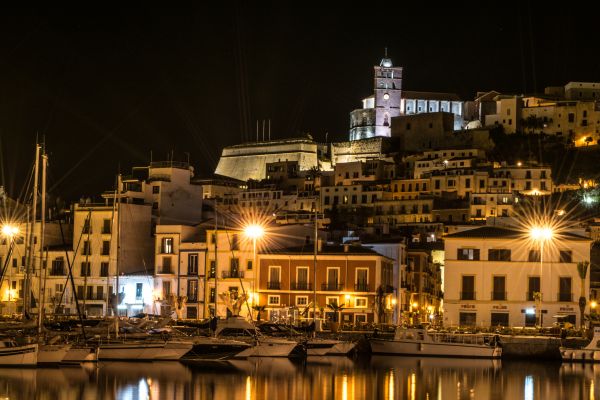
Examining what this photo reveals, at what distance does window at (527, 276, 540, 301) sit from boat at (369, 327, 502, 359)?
6.23 meters

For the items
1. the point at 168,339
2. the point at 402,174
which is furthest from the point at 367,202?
the point at 168,339

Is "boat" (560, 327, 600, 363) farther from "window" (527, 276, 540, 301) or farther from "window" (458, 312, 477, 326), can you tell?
"window" (458, 312, 477, 326)

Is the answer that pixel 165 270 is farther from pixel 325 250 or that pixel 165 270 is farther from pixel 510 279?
pixel 510 279

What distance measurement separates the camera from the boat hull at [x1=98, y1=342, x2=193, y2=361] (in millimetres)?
47250

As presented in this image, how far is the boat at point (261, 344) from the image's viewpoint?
163ft

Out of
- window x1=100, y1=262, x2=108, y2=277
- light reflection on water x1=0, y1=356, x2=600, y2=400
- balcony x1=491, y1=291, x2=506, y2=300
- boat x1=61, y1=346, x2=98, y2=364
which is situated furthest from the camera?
window x1=100, y1=262, x2=108, y2=277

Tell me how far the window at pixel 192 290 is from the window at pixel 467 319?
15818 millimetres

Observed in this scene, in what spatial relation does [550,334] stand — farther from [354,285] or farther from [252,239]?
[252,239]

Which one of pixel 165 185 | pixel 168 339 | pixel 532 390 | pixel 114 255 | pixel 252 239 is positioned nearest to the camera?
pixel 532 390

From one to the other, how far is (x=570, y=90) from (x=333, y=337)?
10359 cm

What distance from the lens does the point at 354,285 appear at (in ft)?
202

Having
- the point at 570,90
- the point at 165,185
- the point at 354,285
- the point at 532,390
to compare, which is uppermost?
the point at 570,90

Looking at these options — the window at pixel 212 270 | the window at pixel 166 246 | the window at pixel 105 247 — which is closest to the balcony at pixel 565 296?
the window at pixel 212 270

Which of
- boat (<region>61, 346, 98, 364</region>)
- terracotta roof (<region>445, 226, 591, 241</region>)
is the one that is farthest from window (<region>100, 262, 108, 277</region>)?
boat (<region>61, 346, 98, 364</region>)
